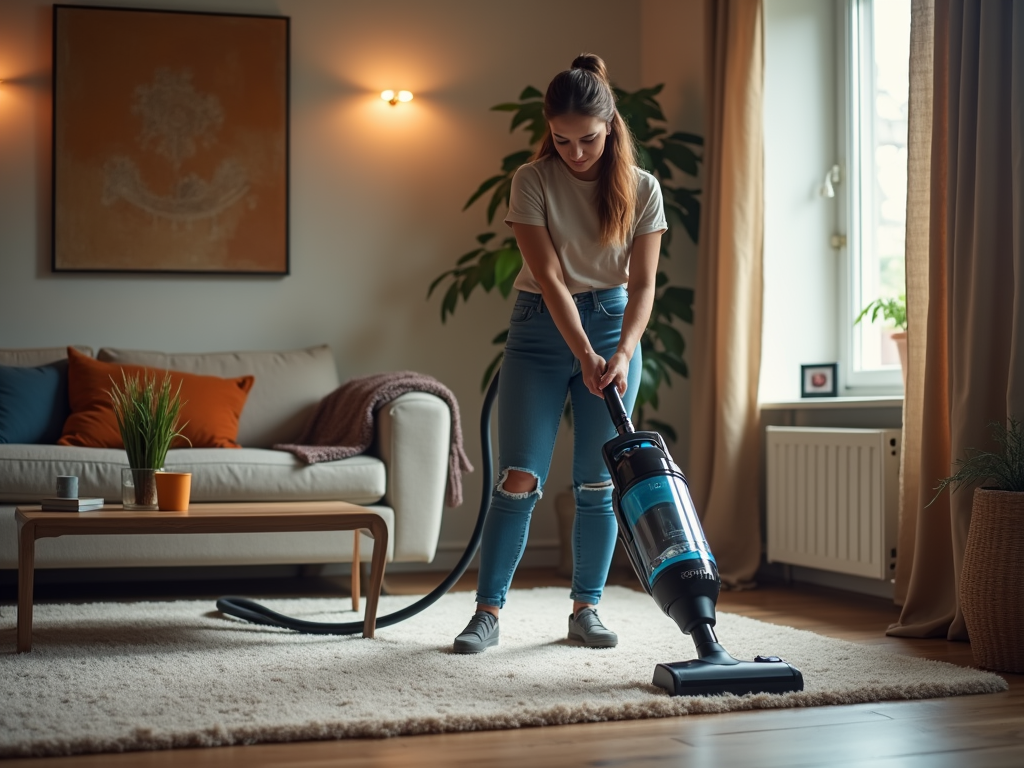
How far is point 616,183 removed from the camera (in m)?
2.47

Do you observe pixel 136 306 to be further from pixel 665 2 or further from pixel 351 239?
pixel 665 2

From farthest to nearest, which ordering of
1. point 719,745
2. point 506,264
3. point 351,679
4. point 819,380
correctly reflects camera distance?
point 506,264 < point 819,380 < point 351,679 < point 719,745

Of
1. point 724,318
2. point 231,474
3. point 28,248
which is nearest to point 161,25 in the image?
point 28,248

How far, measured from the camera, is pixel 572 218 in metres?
2.50

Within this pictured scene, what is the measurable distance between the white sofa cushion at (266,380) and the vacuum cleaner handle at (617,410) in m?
2.01

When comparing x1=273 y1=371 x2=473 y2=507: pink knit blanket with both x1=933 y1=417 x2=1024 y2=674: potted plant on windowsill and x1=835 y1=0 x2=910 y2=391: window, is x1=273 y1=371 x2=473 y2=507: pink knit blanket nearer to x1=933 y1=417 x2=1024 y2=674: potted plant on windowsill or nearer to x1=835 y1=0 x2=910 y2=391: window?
x1=835 y1=0 x2=910 y2=391: window

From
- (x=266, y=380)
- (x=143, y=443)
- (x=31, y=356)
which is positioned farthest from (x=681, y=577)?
(x=31, y=356)

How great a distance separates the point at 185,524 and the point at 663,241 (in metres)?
2.32

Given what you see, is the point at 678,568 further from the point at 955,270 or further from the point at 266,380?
the point at 266,380

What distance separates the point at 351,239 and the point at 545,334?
2181mm

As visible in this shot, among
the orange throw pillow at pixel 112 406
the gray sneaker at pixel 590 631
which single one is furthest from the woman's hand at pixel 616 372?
the orange throw pillow at pixel 112 406

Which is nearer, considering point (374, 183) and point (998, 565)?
point (998, 565)

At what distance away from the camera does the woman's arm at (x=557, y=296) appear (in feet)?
7.76

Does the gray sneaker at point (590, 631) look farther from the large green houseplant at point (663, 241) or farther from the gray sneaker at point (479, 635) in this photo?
the large green houseplant at point (663, 241)
